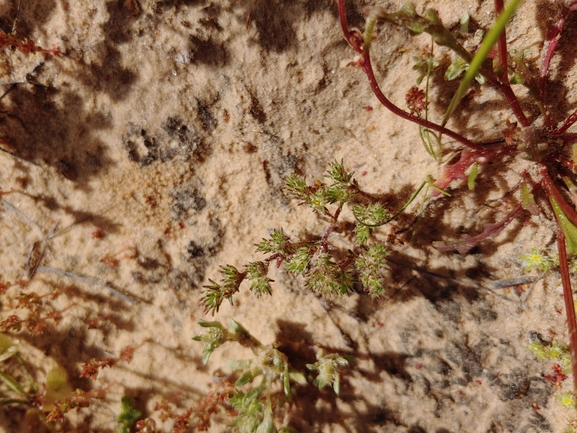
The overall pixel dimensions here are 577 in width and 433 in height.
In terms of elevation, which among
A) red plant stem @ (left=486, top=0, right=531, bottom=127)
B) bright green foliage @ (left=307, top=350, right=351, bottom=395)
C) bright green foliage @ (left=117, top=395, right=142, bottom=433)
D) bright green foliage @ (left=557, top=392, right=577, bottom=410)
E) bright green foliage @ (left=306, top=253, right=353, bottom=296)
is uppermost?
red plant stem @ (left=486, top=0, right=531, bottom=127)

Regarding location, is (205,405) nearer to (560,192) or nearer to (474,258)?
(474,258)

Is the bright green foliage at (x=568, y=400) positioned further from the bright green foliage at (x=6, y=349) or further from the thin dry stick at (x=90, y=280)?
the bright green foliage at (x=6, y=349)

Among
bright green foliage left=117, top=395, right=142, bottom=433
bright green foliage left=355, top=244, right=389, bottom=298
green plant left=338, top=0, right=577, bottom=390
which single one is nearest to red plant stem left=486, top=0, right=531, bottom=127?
green plant left=338, top=0, right=577, bottom=390

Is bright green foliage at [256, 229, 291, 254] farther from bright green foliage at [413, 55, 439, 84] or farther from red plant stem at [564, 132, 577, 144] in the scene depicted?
red plant stem at [564, 132, 577, 144]

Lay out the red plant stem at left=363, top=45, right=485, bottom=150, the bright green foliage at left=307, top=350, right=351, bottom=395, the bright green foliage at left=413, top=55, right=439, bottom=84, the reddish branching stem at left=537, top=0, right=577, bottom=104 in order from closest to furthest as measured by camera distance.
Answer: the red plant stem at left=363, top=45, right=485, bottom=150 → the reddish branching stem at left=537, top=0, right=577, bottom=104 → the bright green foliage at left=413, top=55, right=439, bottom=84 → the bright green foliage at left=307, top=350, right=351, bottom=395

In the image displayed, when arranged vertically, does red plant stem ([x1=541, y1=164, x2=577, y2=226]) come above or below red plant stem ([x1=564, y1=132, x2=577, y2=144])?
below

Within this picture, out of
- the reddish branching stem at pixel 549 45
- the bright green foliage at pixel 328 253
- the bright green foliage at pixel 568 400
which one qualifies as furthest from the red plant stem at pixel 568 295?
the bright green foliage at pixel 328 253

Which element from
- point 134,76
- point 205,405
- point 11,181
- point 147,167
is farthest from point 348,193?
point 11,181
